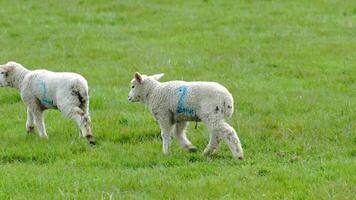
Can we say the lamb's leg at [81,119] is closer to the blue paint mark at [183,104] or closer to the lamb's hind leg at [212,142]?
the blue paint mark at [183,104]

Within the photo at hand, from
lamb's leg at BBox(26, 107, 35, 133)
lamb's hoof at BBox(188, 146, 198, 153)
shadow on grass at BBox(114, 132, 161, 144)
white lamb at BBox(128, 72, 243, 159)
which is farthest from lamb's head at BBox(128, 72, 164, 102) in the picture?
lamb's leg at BBox(26, 107, 35, 133)

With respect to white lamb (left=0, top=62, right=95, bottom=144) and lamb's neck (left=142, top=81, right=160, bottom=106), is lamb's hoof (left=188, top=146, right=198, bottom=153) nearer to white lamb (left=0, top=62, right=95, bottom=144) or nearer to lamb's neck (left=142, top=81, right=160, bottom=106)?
lamb's neck (left=142, top=81, right=160, bottom=106)

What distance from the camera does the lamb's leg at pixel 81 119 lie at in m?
11.4

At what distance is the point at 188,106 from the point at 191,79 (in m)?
6.30

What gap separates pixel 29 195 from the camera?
8992 mm

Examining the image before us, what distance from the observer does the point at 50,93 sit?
11.7 metres

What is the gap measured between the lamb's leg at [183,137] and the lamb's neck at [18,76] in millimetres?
2946

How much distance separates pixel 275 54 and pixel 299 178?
403 inches

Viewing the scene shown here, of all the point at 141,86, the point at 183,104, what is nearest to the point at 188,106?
the point at 183,104

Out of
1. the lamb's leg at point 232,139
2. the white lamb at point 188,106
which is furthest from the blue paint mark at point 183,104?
the lamb's leg at point 232,139

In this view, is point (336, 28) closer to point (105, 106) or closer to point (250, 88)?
point (250, 88)

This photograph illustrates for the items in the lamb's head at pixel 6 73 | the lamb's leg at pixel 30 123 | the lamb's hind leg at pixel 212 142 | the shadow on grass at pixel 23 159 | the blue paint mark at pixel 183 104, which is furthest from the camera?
the lamb's head at pixel 6 73

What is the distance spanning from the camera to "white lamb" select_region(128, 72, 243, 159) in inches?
404

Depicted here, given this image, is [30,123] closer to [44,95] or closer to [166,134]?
[44,95]
